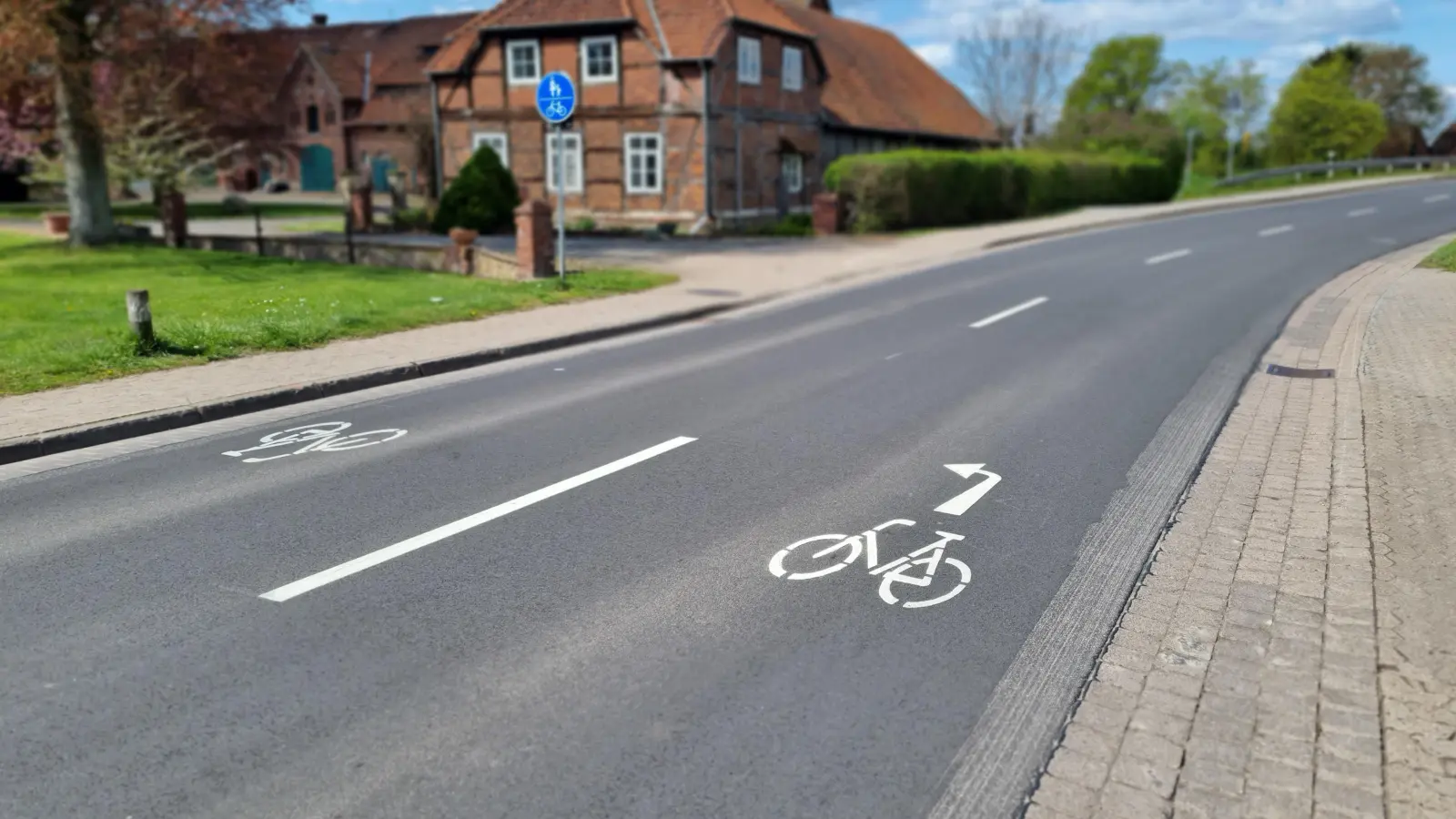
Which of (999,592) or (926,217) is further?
(926,217)

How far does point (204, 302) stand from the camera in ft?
51.8

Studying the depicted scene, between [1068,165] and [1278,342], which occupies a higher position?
[1068,165]

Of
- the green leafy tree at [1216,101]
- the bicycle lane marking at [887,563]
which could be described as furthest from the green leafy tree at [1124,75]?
the bicycle lane marking at [887,563]

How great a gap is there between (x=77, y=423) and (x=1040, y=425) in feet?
25.4

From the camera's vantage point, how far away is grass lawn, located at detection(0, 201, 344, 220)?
40.7 m

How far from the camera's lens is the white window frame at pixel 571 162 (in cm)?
3434

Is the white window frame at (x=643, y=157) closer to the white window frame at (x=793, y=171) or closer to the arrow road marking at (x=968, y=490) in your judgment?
the white window frame at (x=793, y=171)

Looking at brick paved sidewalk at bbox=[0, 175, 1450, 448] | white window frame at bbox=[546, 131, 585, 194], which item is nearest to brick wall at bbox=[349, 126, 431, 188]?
white window frame at bbox=[546, 131, 585, 194]

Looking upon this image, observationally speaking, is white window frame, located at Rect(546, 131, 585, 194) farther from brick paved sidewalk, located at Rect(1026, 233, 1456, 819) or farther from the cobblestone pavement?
brick paved sidewalk, located at Rect(1026, 233, 1456, 819)

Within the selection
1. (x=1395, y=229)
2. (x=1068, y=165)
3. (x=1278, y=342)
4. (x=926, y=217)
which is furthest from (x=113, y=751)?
(x=1068, y=165)

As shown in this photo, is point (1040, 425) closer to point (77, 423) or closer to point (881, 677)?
point (881, 677)

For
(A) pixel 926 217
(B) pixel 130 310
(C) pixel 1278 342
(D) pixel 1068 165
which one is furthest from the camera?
(D) pixel 1068 165

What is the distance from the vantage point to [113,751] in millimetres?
3916

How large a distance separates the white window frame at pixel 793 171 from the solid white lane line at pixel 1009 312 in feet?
66.3
